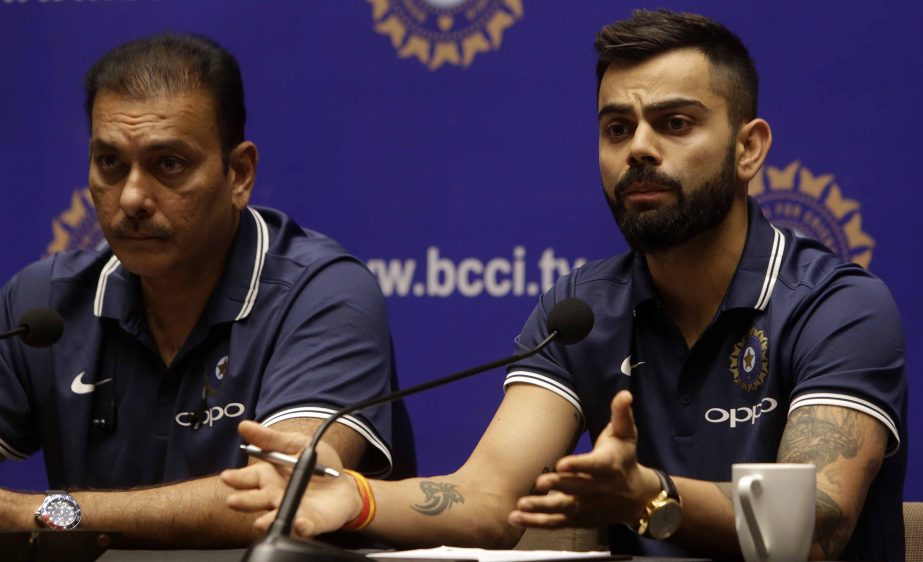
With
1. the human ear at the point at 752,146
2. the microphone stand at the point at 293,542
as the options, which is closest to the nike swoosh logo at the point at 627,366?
the human ear at the point at 752,146

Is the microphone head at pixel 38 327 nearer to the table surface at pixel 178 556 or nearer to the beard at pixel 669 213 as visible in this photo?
the table surface at pixel 178 556

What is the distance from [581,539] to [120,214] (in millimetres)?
1084

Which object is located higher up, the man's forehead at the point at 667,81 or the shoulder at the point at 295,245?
the man's forehead at the point at 667,81

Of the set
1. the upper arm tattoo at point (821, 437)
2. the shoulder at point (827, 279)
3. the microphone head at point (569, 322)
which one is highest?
the shoulder at point (827, 279)

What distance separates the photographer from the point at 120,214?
→ 2570mm

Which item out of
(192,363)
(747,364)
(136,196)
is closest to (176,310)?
(192,363)

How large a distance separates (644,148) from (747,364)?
1.40 feet

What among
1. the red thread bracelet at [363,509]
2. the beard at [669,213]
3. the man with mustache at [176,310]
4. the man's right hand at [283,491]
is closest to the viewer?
the man's right hand at [283,491]

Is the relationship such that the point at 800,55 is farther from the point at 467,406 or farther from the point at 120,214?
the point at 120,214

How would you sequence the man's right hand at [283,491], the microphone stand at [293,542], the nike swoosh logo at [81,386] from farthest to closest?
1. the nike swoosh logo at [81,386]
2. the man's right hand at [283,491]
3. the microphone stand at [293,542]

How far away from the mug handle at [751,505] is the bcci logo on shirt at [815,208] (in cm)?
141

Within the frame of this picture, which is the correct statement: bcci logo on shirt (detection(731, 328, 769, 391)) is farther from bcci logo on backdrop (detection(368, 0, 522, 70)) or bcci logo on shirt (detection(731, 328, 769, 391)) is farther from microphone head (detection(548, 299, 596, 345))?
bcci logo on backdrop (detection(368, 0, 522, 70))

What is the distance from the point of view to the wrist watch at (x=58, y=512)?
2055mm

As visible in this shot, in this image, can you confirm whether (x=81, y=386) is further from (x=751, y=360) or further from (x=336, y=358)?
(x=751, y=360)
